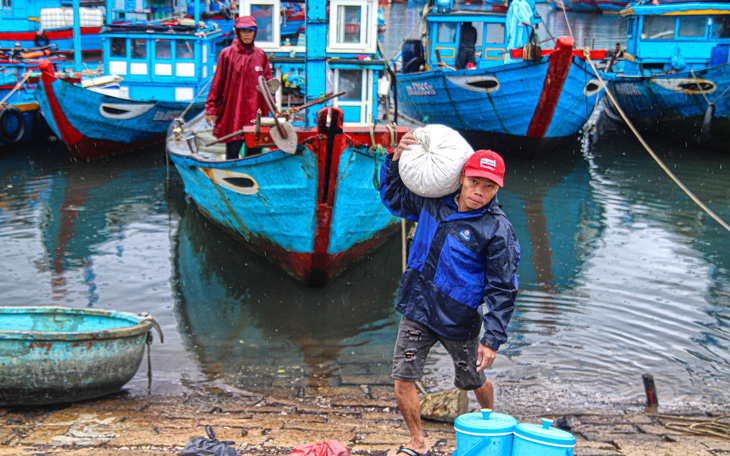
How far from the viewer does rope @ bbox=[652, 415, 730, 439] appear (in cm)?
444

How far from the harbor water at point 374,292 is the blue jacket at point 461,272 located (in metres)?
1.91

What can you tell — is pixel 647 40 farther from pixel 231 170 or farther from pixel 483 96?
pixel 231 170

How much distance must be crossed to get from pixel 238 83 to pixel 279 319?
2781 millimetres

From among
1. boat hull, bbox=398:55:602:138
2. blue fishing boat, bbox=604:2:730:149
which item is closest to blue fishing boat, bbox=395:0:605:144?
boat hull, bbox=398:55:602:138

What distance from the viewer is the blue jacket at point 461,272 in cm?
340

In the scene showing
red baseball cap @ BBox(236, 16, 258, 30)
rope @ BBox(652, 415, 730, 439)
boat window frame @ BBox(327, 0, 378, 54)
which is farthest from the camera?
boat window frame @ BBox(327, 0, 378, 54)

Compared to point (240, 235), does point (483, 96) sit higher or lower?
higher

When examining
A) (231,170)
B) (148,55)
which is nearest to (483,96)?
(148,55)

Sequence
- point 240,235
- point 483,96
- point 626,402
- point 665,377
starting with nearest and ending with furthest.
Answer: point 626,402, point 665,377, point 240,235, point 483,96

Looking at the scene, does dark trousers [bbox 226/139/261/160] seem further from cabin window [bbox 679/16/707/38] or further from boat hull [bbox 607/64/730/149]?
cabin window [bbox 679/16/707/38]

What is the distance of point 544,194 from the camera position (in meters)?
12.8

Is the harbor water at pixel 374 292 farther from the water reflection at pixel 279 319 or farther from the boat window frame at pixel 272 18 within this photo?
the boat window frame at pixel 272 18

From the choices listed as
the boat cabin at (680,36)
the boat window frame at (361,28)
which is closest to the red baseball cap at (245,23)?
the boat window frame at (361,28)

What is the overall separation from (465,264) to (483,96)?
12003 millimetres
